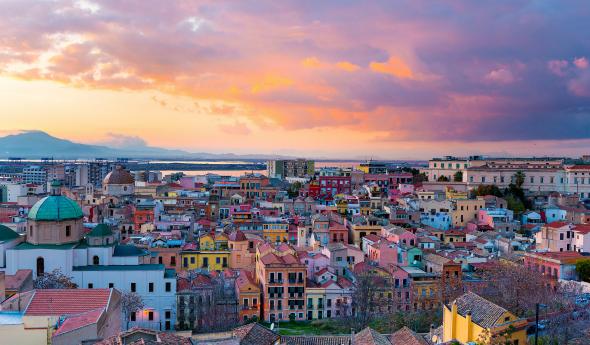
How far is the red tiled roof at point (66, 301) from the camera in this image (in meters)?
16.3

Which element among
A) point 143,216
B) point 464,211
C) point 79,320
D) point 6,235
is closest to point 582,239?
point 464,211

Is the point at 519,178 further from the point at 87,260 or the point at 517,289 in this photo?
the point at 87,260

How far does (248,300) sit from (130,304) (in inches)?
281

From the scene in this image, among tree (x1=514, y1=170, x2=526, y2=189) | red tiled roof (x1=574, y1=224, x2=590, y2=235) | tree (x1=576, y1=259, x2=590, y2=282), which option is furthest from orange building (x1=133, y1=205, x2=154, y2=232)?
tree (x1=514, y1=170, x2=526, y2=189)

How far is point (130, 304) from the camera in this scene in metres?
27.4

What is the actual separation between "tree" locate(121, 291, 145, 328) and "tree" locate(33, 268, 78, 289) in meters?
2.53

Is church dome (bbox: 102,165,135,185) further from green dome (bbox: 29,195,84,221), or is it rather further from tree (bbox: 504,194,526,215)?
tree (bbox: 504,194,526,215)

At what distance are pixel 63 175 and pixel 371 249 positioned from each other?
3647 inches

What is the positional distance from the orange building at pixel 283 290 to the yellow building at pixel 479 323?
16774 mm

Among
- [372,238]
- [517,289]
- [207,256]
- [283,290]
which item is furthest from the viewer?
[372,238]

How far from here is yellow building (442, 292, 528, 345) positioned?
46.2 feet

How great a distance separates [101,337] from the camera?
15.7 m

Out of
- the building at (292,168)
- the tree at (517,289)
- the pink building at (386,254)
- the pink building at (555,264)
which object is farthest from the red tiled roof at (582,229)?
the building at (292,168)

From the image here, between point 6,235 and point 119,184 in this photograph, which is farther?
point 119,184
